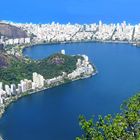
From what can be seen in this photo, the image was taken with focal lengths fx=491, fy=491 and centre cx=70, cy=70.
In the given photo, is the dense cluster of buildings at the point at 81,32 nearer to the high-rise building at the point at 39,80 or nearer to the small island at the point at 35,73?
the small island at the point at 35,73

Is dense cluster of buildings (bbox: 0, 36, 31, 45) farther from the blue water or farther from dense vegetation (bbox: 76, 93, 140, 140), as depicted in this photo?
dense vegetation (bbox: 76, 93, 140, 140)

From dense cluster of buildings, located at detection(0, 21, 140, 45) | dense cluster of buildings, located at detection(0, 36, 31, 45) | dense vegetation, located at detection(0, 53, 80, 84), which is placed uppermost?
dense cluster of buildings, located at detection(0, 21, 140, 45)

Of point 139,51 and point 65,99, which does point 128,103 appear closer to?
point 65,99

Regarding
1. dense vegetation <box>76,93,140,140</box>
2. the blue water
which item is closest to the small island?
the blue water

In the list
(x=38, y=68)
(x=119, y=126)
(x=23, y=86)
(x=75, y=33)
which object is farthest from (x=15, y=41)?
(x=119, y=126)

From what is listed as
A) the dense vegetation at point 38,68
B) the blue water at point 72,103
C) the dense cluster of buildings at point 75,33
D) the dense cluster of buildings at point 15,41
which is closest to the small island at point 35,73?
the dense vegetation at point 38,68

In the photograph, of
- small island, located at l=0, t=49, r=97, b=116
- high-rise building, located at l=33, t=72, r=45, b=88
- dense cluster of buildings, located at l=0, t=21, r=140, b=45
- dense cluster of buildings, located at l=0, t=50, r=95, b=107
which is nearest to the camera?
dense cluster of buildings, located at l=0, t=50, r=95, b=107

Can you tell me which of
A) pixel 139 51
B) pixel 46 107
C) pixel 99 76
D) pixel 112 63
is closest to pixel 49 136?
pixel 46 107
